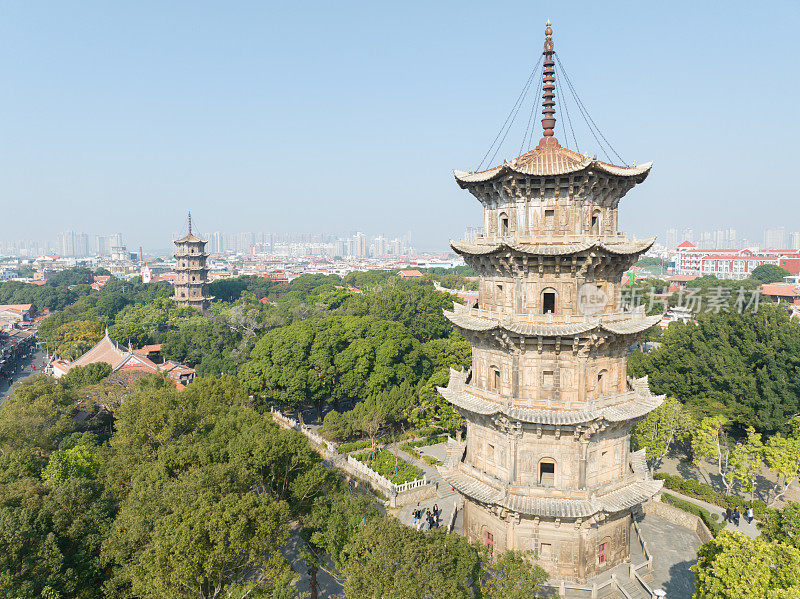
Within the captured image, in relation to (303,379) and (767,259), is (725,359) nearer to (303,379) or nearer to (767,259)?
(303,379)

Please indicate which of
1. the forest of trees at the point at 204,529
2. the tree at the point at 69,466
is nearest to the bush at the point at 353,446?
the forest of trees at the point at 204,529

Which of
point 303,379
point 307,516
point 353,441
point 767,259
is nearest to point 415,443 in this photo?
point 353,441

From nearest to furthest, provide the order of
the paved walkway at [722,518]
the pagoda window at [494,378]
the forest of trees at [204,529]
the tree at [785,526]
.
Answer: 1. the forest of trees at [204,529]
2. the tree at [785,526]
3. the pagoda window at [494,378]
4. the paved walkway at [722,518]

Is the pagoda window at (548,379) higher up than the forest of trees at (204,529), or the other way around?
the pagoda window at (548,379)

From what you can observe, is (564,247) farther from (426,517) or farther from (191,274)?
(191,274)

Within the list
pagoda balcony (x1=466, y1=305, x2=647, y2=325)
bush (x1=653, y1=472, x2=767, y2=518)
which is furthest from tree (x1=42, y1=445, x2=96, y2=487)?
bush (x1=653, y1=472, x2=767, y2=518)

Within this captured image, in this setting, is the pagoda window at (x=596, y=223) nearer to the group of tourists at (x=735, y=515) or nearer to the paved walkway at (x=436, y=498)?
the paved walkway at (x=436, y=498)
